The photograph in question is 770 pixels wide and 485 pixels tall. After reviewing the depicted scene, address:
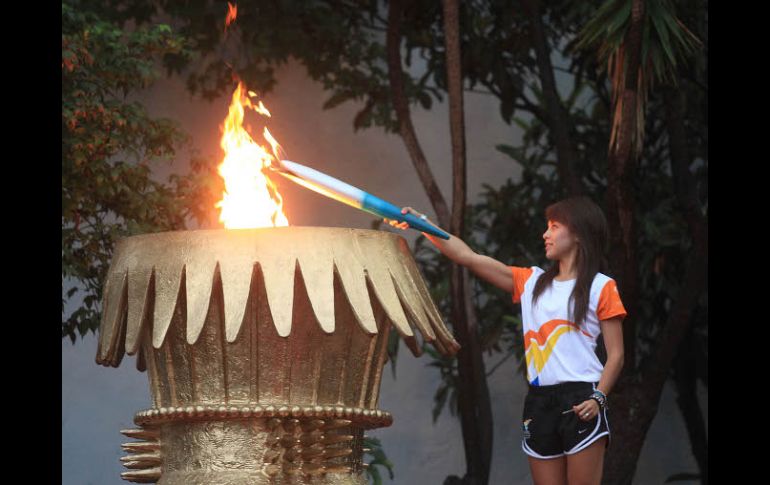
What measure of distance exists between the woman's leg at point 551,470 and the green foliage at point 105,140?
9.66 feet

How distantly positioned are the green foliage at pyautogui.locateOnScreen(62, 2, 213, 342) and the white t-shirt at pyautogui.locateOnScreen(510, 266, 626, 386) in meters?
2.86

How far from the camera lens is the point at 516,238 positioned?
27.3 feet

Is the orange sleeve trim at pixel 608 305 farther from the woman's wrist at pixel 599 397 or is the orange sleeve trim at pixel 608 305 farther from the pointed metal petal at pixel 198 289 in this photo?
the pointed metal petal at pixel 198 289

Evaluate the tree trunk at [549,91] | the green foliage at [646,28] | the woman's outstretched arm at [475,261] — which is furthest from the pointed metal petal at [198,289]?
the tree trunk at [549,91]

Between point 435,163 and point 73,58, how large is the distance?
3.36 m

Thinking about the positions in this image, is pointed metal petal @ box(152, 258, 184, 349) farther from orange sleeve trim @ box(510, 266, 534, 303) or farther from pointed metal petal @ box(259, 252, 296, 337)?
orange sleeve trim @ box(510, 266, 534, 303)

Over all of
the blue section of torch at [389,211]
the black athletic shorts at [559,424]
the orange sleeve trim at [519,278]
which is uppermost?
the blue section of torch at [389,211]

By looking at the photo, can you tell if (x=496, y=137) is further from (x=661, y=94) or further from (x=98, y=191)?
(x=98, y=191)

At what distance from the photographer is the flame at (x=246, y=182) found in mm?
3305

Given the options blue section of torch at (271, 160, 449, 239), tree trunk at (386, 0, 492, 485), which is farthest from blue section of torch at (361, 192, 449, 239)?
Answer: tree trunk at (386, 0, 492, 485)

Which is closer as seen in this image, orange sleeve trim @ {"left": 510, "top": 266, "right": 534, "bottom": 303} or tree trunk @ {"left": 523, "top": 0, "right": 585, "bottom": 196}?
orange sleeve trim @ {"left": 510, "top": 266, "right": 534, "bottom": 303}

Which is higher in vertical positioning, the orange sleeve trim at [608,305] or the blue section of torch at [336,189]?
the blue section of torch at [336,189]

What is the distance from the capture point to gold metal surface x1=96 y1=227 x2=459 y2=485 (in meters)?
2.82

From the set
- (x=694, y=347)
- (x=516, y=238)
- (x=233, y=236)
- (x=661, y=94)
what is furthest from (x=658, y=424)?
(x=233, y=236)
